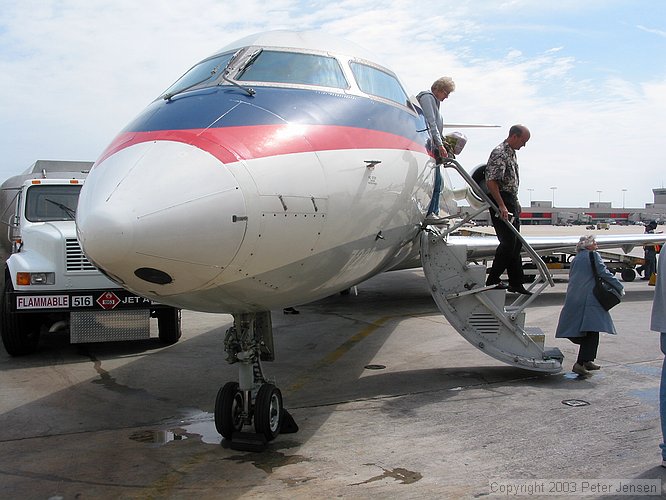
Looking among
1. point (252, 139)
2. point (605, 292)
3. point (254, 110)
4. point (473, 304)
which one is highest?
point (254, 110)

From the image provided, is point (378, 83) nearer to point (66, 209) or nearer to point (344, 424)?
point (344, 424)

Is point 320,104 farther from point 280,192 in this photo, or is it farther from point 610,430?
point 610,430

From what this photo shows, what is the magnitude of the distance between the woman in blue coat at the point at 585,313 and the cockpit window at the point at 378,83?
9.18ft

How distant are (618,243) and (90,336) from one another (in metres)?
12.5

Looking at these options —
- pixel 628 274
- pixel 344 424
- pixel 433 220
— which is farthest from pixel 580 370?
pixel 628 274

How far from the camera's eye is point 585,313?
24.5ft

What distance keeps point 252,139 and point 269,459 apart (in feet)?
7.98

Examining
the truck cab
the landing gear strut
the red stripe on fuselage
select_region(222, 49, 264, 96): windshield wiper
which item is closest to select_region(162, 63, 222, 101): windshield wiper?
select_region(222, 49, 264, 96): windshield wiper

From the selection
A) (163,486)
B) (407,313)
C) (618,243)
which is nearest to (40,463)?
(163,486)

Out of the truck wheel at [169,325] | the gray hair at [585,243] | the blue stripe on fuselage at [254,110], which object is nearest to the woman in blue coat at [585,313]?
the gray hair at [585,243]

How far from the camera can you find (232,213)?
158 inches

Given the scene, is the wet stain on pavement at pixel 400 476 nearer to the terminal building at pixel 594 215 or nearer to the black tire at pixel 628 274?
the black tire at pixel 628 274

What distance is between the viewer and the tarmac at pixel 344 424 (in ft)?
15.1

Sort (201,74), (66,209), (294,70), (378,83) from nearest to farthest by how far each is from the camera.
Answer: (294,70) → (201,74) → (378,83) → (66,209)
